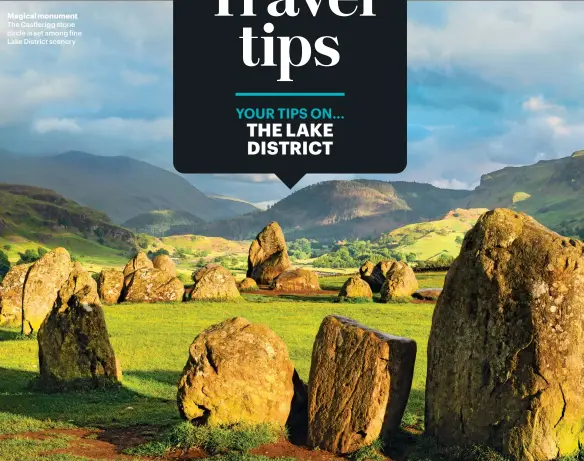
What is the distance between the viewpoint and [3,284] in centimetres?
3641

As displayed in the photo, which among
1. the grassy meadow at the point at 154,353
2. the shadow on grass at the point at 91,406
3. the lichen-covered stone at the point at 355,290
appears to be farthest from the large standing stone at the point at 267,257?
the shadow on grass at the point at 91,406

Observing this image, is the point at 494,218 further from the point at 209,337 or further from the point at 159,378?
the point at 159,378

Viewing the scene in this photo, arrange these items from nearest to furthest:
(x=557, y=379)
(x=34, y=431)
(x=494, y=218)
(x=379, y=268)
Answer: (x=557, y=379), (x=494, y=218), (x=34, y=431), (x=379, y=268)

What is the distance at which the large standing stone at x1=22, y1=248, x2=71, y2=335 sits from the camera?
3272cm

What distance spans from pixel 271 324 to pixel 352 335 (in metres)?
21.1

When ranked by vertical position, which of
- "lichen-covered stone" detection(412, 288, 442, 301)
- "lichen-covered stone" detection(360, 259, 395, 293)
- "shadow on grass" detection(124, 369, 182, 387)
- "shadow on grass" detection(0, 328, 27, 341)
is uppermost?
"lichen-covered stone" detection(360, 259, 395, 293)

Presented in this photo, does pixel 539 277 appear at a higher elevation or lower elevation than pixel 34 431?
higher

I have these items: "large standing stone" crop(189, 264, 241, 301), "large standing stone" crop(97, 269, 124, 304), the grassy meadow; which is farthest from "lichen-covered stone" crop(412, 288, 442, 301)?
"large standing stone" crop(97, 269, 124, 304)

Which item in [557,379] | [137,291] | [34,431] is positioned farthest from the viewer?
[137,291]

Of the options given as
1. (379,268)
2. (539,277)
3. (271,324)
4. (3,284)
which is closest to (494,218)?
(539,277)

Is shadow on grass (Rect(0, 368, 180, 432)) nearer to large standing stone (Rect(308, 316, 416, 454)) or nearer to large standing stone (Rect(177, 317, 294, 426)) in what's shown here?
large standing stone (Rect(177, 317, 294, 426))

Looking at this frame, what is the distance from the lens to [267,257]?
58281 millimetres

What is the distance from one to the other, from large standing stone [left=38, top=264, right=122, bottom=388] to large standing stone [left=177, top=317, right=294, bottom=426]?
608 cm

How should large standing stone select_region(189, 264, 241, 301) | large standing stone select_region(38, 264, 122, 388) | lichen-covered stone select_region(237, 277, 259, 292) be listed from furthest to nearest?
lichen-covered stone select_region(237, 277, 259, 292), large standing stone select_region(189, 264, 241, 301), large standing stone select_region(38, 264, 122, 388)
